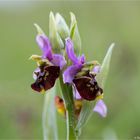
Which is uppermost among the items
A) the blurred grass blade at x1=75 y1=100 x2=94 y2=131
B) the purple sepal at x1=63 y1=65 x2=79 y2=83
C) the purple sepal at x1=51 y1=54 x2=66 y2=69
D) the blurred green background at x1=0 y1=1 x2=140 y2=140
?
the purple sepal at x1=51 y1=54 x2=66 y2=69

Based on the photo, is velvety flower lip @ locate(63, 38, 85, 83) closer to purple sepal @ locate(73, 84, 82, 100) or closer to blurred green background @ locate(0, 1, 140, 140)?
purple sepal @ locate(73, 84, 82, 100)

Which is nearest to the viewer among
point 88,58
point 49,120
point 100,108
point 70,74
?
point 70,74

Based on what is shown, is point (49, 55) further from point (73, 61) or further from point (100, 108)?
point (100, 108)

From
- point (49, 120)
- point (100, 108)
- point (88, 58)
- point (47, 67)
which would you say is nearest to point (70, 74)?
point (47, 67)

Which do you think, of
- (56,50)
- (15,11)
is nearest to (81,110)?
(56,50)

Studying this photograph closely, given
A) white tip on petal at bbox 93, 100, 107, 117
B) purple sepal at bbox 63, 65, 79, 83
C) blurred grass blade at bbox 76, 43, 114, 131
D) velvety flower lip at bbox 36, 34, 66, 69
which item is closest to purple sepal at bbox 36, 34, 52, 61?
velvety flower lip at bbox 36, 34, 66, 69

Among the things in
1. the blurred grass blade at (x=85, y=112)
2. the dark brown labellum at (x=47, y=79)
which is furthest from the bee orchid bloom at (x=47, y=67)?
the blurred grass blade at (x=85, y=112)
